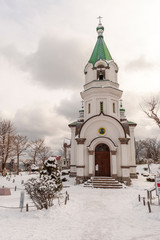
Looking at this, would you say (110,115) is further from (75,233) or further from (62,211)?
(75,233)

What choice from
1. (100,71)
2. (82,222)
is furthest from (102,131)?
(82,222)

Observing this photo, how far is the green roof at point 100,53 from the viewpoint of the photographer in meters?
25.0

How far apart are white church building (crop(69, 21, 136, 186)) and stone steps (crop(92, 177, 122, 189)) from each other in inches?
38.8

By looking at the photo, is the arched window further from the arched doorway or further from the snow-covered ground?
the snow-covered ground

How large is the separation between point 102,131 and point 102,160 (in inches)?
140

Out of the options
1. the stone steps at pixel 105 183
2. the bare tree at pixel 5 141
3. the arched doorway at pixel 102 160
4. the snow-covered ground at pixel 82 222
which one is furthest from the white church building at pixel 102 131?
the bare tree at pixel 5 141

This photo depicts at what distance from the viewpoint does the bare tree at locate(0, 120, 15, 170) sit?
34.8m

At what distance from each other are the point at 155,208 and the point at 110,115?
13577 mm

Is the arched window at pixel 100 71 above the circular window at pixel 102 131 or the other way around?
above

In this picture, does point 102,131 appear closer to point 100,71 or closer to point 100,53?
point 100,71

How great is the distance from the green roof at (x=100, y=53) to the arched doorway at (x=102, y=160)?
39.5 ft

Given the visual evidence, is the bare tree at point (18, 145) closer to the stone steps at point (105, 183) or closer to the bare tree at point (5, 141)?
the bare tree at point (5, 141)

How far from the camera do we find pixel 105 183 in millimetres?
18859

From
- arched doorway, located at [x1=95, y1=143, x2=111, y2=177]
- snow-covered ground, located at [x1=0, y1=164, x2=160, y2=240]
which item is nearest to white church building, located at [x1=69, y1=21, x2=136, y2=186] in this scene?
arched doorway, located at [x1=95, y1=143, x2=111, y2=177]
